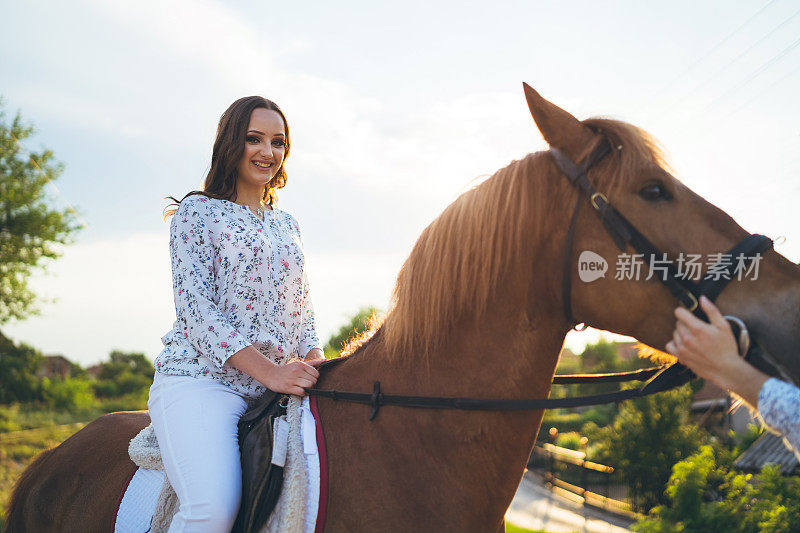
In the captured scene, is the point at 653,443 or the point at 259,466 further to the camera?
the point at 653,443

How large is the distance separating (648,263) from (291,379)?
1.37m

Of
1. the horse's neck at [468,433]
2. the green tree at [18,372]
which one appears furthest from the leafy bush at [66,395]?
the horse's neck at [468,433]

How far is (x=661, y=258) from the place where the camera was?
1641 mm

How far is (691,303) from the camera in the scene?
1.62 meters

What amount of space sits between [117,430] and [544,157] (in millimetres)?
2663

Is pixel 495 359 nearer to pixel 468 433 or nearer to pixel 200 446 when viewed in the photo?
pixel 468 433

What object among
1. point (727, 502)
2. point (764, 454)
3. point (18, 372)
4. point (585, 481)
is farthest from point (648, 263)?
point (18, 372)

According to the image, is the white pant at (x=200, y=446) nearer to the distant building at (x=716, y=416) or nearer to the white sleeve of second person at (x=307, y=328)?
the white sleeve of second person at (x=307, y=328)

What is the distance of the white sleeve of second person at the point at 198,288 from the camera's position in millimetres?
2047

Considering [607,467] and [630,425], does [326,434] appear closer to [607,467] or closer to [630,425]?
[630,425]

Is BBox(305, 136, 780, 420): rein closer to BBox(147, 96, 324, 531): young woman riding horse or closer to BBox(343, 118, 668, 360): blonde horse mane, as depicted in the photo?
BBox(343, 118, 668, 360): blonde horse mane

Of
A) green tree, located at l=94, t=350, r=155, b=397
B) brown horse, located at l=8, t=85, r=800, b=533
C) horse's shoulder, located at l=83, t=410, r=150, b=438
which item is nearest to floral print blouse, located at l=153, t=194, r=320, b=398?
brown horse, located at l=8, t=85, r=800, b=533

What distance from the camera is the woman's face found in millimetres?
2486

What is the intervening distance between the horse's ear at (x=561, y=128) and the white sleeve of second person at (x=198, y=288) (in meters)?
1.42
